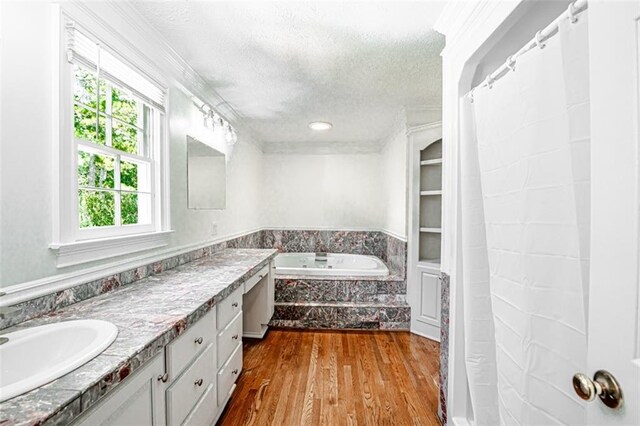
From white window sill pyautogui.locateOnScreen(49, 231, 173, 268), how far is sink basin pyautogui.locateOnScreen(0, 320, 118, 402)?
350 mm

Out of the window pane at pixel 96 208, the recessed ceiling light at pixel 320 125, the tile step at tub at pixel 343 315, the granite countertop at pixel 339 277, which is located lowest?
the tile step at tub at pixel 343 315

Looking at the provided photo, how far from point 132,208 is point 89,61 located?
81 centimetres

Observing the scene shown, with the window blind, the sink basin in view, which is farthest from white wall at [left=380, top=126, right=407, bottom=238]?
the sink basin

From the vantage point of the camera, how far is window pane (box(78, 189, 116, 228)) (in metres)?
1.44

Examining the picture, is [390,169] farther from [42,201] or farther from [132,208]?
[42,201]

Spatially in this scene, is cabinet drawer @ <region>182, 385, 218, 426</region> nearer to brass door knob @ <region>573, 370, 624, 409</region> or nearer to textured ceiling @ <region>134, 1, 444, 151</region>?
brass door knob @ <region>573, 370, 624, 409</region>

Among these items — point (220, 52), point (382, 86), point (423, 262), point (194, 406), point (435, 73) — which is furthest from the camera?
point (423, 262)

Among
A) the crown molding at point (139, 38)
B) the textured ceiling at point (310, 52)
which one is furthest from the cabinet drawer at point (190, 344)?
the textured ceiling at point (310, 52)

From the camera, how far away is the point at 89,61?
1385 mm

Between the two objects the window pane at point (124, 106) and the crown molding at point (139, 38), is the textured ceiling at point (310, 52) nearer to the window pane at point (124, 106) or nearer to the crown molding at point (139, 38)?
the crown molding at point (139, 38)

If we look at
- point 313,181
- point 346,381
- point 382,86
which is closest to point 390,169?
point 313,181

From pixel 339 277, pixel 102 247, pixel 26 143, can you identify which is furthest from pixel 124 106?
pixel 339 277

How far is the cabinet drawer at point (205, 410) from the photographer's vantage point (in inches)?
53.0

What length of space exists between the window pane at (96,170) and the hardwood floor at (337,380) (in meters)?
1.56
